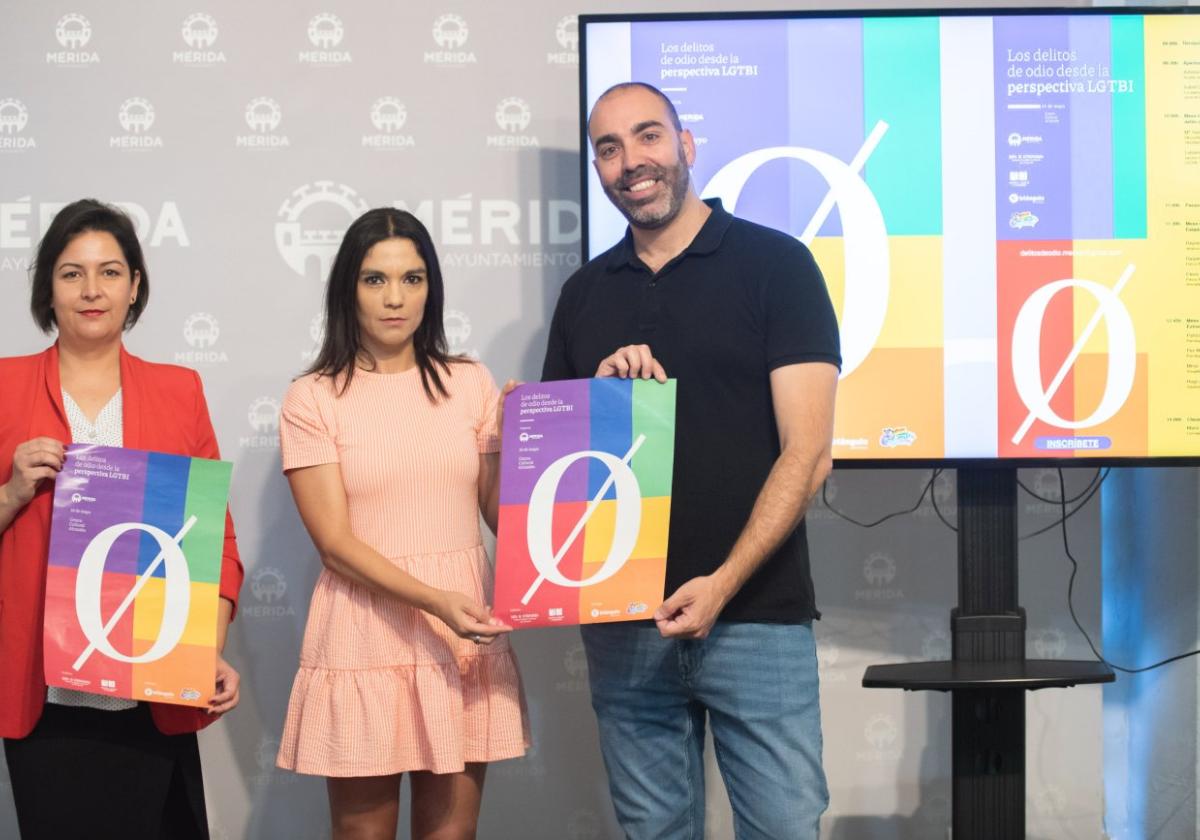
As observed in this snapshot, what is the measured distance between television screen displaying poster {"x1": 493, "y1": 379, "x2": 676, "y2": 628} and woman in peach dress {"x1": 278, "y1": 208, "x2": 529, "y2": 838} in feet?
0.52

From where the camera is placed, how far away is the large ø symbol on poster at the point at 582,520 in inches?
72.7

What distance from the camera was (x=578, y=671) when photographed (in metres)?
2.97

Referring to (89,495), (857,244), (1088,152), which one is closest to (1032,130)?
(1088,152)

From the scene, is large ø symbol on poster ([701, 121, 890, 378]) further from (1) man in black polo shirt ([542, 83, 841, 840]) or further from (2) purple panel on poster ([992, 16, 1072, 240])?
(1) man in black polo shirt ([542, 83, 841, 840])

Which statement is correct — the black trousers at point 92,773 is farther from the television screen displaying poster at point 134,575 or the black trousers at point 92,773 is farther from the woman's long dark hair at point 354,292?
the woman's long dark hair at point 354,292

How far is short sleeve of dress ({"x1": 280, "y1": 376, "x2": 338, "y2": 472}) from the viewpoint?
2.00 metres

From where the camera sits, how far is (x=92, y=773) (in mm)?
1835

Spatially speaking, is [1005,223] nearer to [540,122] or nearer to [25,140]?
[540,122]

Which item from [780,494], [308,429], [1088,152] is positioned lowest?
[780,494]

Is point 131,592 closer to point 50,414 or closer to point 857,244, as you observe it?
point 50,414

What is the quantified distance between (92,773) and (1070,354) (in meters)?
2.00

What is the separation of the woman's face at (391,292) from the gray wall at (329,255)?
0.86m

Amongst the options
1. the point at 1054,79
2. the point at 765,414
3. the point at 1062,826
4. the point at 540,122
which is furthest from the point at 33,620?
the point at 1062,826

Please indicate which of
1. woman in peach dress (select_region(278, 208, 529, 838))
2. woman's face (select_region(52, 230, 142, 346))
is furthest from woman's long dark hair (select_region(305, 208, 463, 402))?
woman's face (select_region(52, 230, 142, 346))
